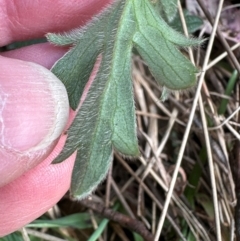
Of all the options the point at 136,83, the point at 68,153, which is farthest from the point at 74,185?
the point at 136,83

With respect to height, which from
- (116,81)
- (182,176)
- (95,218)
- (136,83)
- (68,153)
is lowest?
(95,218)

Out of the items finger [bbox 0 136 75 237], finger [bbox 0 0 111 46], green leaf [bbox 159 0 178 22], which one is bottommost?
finger [bbox 0 136 75 237]

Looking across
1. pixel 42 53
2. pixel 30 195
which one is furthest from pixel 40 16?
pixel 30 195

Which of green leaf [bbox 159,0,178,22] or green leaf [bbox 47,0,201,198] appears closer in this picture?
green leaf [bbox 47,0,201,198]

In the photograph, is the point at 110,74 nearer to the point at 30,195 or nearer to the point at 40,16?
the point at 40,16

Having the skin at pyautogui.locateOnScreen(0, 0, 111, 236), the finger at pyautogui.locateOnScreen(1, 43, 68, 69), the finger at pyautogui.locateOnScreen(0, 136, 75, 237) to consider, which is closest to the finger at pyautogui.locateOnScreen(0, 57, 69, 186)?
the skin at pyautogui.locateOnScreen(0, 0, 111, 236)

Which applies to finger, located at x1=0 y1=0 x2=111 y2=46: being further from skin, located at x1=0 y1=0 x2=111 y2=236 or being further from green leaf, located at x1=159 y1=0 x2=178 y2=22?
green leaf, located at x1=159 y1=0 x2=178 y2=22

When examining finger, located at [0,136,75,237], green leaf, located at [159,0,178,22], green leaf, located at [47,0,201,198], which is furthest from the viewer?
finger, located at [0,136,75,237]

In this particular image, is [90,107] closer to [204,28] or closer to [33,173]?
[33,173]

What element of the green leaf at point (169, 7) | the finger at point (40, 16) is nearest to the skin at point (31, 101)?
the finger at point (40, 16)
